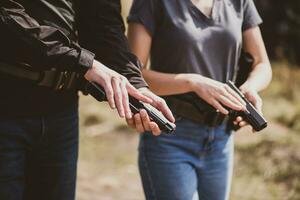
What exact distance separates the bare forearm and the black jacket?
255mm

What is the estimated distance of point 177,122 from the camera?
301cm

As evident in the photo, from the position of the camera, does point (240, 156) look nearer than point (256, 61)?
No

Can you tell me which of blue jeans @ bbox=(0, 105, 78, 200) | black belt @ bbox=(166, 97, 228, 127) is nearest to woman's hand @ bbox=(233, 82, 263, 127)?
black belt @ bbox=(166, 97, 228, 127)

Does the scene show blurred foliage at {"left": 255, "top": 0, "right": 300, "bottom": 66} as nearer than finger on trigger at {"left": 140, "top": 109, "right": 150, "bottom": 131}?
No

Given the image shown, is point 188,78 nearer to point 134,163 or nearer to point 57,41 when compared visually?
point 57,41

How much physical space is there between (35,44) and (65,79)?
0.27 meters

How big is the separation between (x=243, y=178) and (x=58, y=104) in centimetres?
355

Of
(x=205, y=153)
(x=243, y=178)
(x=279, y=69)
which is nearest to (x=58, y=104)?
(x=205, y=153)

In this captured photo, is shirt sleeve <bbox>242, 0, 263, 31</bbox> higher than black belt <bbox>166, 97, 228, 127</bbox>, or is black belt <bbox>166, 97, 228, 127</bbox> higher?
shirt sleeve <bbox>242, 0, 263, 31</bbox>

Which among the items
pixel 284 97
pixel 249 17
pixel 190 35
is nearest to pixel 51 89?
pixel 190 35

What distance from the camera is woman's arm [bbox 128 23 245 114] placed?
9.12ft

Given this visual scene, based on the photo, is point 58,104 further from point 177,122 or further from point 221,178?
point 221,178

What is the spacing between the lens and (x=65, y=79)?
2.59m

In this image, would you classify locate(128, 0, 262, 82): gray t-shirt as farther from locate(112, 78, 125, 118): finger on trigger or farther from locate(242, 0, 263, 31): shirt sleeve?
locate(112, 78, 125, 118): finger on trigger
